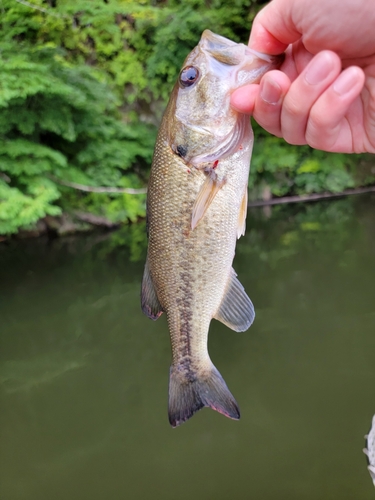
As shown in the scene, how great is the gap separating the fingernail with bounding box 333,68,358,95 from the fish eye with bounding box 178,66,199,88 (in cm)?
50

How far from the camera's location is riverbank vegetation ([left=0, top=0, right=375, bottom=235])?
6.67 m

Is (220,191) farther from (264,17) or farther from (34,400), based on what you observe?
(34,400)

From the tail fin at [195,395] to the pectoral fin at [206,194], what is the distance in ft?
2.28

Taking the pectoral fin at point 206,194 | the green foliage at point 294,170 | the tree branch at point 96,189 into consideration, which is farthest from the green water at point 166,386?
the green foliage at point 294,170

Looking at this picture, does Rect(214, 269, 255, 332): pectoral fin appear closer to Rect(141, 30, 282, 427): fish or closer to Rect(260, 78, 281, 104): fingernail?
Rect(141, 30, 282, 427): fish

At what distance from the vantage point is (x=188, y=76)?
4.04 ft

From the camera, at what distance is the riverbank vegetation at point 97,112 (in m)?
6.67

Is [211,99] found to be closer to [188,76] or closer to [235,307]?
[188,76]

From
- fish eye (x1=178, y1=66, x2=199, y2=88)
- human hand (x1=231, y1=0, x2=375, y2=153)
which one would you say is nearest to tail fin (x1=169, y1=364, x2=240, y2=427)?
human hand (x1=231, y1=0, x2=375, y2=153)

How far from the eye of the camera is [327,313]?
4.02 meters

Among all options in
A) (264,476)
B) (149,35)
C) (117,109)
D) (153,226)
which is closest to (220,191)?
(153,226)

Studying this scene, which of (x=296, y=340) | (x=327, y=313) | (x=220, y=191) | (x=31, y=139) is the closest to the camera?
(x=220, y=191)

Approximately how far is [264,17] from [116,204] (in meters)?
7.38

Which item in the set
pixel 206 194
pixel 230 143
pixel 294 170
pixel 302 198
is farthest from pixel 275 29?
pixel 294 170
